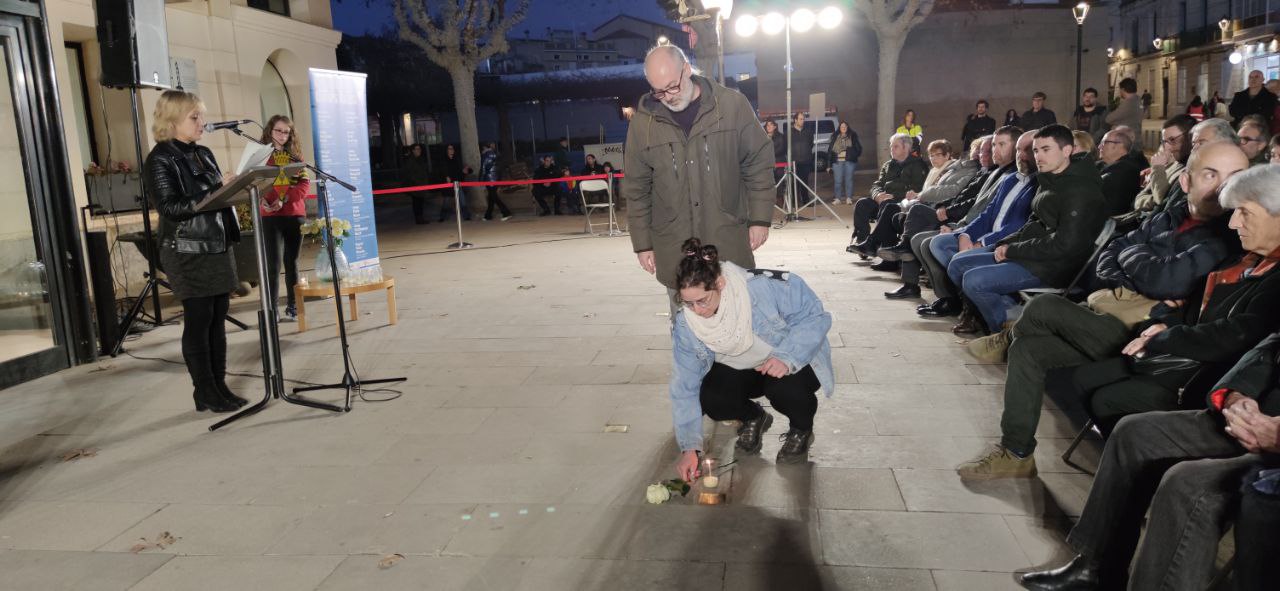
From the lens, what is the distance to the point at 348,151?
7828 millimetres

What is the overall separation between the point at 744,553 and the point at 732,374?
3.15ft

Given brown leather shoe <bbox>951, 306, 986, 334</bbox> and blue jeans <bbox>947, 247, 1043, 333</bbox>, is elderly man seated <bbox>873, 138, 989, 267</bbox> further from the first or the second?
blue jeans <bbox>947, 247, 1043, 333</bbox>

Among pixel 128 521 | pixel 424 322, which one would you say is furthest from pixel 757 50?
pixel 128 521

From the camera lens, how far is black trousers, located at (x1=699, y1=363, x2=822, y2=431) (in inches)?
151

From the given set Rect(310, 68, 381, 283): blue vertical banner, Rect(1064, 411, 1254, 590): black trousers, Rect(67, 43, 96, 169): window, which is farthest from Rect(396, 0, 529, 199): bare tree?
Rect(1064, 411, 1254, 590): black trousers

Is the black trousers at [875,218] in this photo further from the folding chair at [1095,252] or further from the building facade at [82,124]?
the building facade at [82,124]

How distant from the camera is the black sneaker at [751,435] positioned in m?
4.09

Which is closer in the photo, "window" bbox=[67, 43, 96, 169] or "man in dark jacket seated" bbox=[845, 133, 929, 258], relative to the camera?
"man in dark jacket seated" bbox=[845, 133, 929, 258]

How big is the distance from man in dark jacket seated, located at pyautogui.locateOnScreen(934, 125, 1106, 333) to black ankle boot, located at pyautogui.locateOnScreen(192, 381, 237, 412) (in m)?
4.46

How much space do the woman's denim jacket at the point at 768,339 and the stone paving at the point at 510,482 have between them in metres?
0.37

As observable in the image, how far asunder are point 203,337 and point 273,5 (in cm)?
1120

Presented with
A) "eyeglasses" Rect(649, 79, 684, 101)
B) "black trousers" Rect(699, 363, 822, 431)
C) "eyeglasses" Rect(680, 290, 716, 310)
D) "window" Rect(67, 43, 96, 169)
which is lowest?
"black trousers" Rect(699, 363, 822, 431)

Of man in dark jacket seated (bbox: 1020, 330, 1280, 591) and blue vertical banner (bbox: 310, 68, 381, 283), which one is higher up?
blue vertical banner (bbox: 310, 68, 381, 283)

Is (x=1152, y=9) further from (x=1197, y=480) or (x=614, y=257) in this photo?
(x=1197, y=480)
